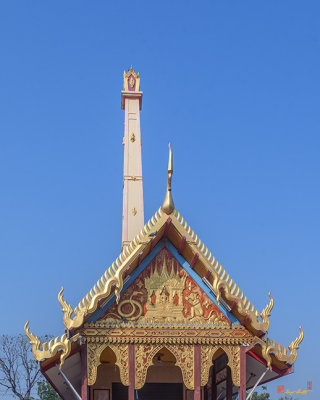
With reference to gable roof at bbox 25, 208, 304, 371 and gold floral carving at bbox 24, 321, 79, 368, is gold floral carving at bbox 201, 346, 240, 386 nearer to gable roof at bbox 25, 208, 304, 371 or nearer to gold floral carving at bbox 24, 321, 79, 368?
gable roof at bbox 25, 208, 304, 371

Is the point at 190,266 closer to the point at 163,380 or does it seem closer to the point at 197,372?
the point at 197,372

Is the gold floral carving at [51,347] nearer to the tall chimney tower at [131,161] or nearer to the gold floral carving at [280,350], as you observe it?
the gold floral carving at [280,350]

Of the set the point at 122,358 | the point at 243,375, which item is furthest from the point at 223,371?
the point at 122,358

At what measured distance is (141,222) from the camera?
21.6 meters

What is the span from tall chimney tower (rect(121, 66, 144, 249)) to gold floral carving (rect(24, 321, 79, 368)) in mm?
7054

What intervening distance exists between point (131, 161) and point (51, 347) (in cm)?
955

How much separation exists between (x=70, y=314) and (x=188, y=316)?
97.3 inches

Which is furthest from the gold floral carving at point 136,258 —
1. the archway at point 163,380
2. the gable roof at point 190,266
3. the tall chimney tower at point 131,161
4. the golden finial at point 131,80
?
the golden finial at point 131,80

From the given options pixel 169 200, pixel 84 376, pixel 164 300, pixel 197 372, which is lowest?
pixel 84 376

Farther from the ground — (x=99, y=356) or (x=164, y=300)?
(x=164, y=300)

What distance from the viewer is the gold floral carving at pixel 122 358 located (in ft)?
47.7

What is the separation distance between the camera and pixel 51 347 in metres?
14.0

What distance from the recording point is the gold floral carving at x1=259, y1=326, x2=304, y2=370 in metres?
14.9

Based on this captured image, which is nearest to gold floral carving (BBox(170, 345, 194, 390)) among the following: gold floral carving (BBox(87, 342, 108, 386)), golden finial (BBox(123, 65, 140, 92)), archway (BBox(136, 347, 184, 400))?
gold floral carving (BBox(87, 342, 108, 386))
